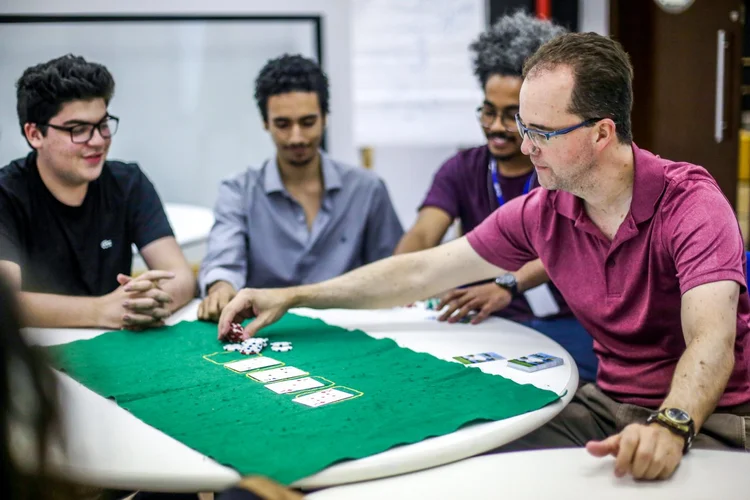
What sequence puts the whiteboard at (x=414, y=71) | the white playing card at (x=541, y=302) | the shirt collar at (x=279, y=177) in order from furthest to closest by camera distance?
the whiteboard at (x=414, y=71) → the shirt collar at (x=279, y=177) → the white playing card at (x=541, y=302)

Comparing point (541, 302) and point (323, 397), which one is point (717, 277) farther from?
point (541, 302)

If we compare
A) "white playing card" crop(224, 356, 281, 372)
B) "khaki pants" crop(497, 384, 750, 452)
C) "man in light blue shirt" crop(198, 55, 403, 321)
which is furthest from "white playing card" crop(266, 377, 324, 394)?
"man in light blue shirt" crop(198, 55, 403, 321)

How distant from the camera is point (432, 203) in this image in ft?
10.0

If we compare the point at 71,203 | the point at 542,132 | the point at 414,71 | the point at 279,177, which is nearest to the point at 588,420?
the point at 542,132

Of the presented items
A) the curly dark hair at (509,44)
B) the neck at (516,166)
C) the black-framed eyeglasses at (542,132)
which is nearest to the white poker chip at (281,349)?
the black-framed eyeglasses at (542,132)

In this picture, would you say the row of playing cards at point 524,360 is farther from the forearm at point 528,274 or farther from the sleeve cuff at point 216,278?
the sleeve cuff at point 216,278

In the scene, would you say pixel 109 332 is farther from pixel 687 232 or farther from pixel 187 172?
pixel 187 172

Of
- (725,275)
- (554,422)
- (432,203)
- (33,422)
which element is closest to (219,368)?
(554,422)

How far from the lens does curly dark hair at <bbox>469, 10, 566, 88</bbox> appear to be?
2932mm

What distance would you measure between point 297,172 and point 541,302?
3.43 ft

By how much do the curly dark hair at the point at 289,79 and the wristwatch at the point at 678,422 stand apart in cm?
206

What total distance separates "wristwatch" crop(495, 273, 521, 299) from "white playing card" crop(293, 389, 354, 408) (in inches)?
37.0

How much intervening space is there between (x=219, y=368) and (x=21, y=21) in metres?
3.00

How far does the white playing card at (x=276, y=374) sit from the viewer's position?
5.81 ft
